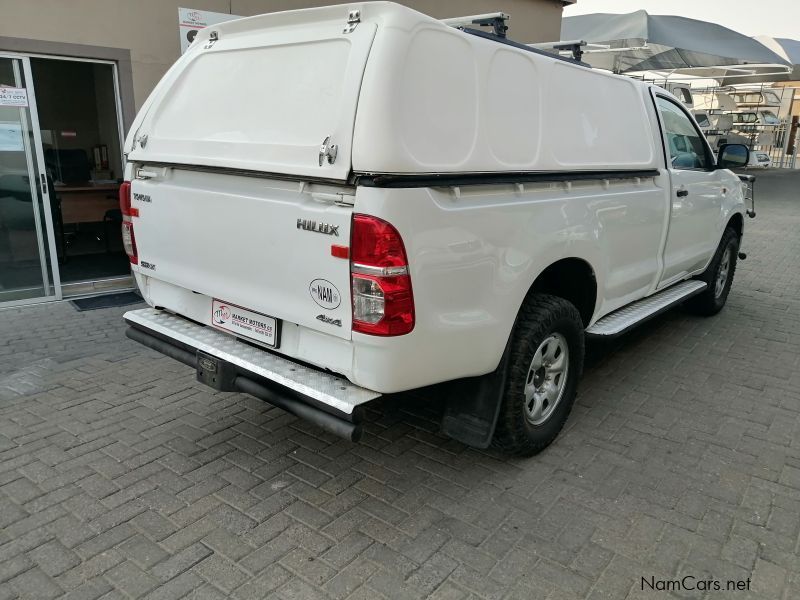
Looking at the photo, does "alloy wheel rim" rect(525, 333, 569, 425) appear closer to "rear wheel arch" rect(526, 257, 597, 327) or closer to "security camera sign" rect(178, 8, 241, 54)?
"rear wheel arch" rect(526, 257, 597, 327)

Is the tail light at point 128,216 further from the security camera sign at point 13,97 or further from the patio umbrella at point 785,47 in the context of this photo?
the patio umbrella at point 785,47

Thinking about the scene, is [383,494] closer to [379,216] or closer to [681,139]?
[379,216]

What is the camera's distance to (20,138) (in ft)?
19.9

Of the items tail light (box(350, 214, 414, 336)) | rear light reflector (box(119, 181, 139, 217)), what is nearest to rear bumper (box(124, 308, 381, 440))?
tail light (box(350, 214, 414, 336))

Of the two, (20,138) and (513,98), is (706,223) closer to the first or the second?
(513,98)

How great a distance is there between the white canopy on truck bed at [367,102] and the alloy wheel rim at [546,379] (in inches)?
38.6

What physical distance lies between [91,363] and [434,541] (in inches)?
131

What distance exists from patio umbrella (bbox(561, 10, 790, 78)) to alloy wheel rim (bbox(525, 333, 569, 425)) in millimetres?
9368

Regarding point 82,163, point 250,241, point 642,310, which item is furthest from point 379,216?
point 82,163

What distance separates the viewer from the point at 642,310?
4.46 metres

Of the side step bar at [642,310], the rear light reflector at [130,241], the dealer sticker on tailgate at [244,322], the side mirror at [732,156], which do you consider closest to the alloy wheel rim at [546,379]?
the side step bar at [642,310]

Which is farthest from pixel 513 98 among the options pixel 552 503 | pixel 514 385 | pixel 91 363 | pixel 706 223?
pixel 91 363

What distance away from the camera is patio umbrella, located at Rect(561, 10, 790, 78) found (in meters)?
11.8

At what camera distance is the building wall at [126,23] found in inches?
223
